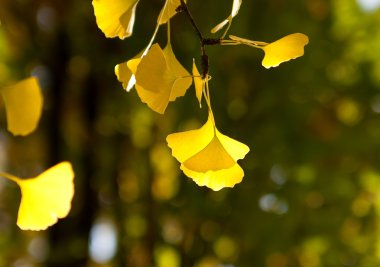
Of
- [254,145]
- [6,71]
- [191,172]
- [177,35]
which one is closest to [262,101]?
[254,145]

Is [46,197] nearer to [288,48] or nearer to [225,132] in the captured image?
[288,48]

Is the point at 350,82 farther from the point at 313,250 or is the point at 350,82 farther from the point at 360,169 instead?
the point at 313,250

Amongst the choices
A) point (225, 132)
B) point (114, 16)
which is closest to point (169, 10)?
point (114, 16)

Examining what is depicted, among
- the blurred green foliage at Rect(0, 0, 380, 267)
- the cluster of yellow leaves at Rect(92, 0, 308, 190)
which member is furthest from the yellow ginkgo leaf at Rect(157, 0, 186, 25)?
the blurred green foliage at Rect(0, 0, 380, 267)

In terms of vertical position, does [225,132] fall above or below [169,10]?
below

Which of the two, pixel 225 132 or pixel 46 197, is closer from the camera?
pixel 46 197

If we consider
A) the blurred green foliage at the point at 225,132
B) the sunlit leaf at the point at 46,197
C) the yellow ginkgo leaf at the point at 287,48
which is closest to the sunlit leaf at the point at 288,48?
the yellow ginkgo leaf at the point at 287,48
